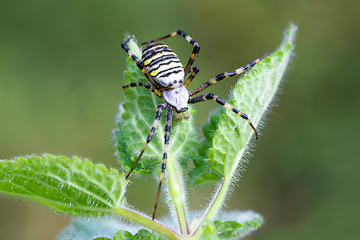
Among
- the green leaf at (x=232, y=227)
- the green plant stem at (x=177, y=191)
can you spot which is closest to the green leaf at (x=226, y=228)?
the green leaf at (x=232, y=227)

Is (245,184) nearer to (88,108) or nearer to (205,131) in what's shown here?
(88,108)

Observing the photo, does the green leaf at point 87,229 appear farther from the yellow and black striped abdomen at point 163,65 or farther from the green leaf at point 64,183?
the yellow and black striped abdomen at point 163,65

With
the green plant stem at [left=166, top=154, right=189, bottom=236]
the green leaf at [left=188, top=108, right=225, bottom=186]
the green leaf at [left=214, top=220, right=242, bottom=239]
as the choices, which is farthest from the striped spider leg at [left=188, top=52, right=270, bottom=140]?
the green leaf at [left=214, top=220, right=242, bottom=239]

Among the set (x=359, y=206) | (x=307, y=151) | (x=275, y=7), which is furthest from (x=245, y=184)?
(x=275, y=7)

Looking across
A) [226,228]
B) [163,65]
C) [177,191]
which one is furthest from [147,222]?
[163,65]

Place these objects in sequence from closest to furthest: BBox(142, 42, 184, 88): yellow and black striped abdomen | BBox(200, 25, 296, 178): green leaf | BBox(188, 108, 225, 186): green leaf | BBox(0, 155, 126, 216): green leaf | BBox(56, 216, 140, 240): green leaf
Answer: BBox(0, 155, 126, 216): green leaf
BBox(200, 25, 296, 178): green leaf
BBox(188, 108, 225, 186): green leaf
BBox(56, 216, 140, 240): green leaf
BBox(142, 42, 184, 88): yellow and black striped abdomen

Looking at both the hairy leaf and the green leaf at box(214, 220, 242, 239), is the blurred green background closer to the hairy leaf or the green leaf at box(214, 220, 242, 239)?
the hairy leaf

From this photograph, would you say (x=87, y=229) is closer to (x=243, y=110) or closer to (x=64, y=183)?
(x=64, y=183)
